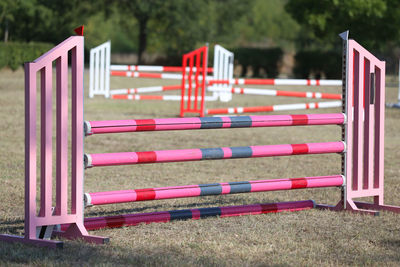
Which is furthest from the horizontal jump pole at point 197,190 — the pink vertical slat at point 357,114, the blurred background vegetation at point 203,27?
the blurred background vegetation at point 203,27

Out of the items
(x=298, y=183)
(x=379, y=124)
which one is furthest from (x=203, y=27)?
(x=298, y=183)

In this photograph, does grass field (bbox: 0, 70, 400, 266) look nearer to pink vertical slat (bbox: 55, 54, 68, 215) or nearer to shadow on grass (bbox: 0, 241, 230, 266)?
shadow on grass (bbox: 0, 241, 230, 266)

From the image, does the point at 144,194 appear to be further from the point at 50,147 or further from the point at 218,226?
the point at 50,147

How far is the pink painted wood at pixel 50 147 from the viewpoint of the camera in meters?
4.26

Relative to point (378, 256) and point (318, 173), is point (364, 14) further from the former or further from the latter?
point (378, 256)

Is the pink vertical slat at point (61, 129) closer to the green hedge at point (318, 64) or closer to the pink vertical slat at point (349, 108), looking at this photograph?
the pink vertical slat at point (349, 108)

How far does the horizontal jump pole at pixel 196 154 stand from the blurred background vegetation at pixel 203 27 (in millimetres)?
20017

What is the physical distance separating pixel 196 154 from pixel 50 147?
3.53 ft

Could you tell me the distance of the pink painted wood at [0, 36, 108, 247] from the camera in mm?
4262

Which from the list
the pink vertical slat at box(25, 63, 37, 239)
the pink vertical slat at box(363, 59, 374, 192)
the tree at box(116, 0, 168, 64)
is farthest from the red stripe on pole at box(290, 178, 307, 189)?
the tree at box(116, 0, 168, 64)

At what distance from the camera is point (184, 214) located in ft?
17.0

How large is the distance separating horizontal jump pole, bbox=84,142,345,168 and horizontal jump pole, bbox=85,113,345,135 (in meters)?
0.15

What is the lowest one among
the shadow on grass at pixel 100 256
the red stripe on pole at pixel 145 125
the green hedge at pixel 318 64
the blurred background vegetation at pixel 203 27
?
the shadow on grass at pixel 100 256

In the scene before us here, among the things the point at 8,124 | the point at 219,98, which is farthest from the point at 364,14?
the point at 8,124
